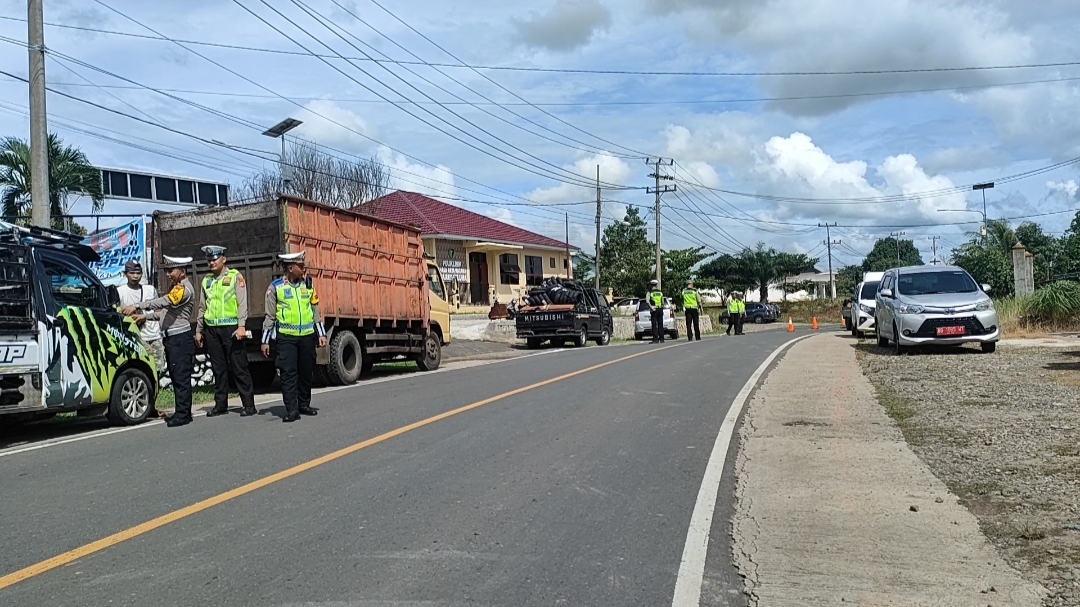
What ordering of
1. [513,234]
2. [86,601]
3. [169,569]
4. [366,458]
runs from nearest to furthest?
1. [86,601]
2. [169,569]
3. [366,458]
4. [513,234]

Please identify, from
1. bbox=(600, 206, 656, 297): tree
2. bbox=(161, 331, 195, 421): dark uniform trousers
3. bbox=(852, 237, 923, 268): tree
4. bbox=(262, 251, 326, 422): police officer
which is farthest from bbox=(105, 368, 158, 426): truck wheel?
bbox=(852, 237, 923, 268): tree

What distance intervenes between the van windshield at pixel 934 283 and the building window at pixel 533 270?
3028 centimetres

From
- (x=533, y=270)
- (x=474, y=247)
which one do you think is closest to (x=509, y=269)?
(x=533, y=270)

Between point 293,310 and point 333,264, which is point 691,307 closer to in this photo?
point 333,264

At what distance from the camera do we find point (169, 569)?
14.6 feet

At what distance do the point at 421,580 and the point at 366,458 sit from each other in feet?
9.75

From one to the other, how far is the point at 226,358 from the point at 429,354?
7.00 metres

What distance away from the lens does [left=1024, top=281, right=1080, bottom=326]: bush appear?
2108 centimetres

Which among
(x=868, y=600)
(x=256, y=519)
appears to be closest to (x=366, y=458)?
(x=256, y=519)

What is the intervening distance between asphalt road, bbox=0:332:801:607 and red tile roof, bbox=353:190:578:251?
95.9 feet

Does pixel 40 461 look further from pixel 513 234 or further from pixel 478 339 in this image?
pixel 513 234

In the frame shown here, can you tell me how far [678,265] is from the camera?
180ft

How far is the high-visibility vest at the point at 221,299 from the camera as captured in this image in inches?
394

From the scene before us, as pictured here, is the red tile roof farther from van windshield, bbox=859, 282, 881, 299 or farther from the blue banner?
the blue banner
